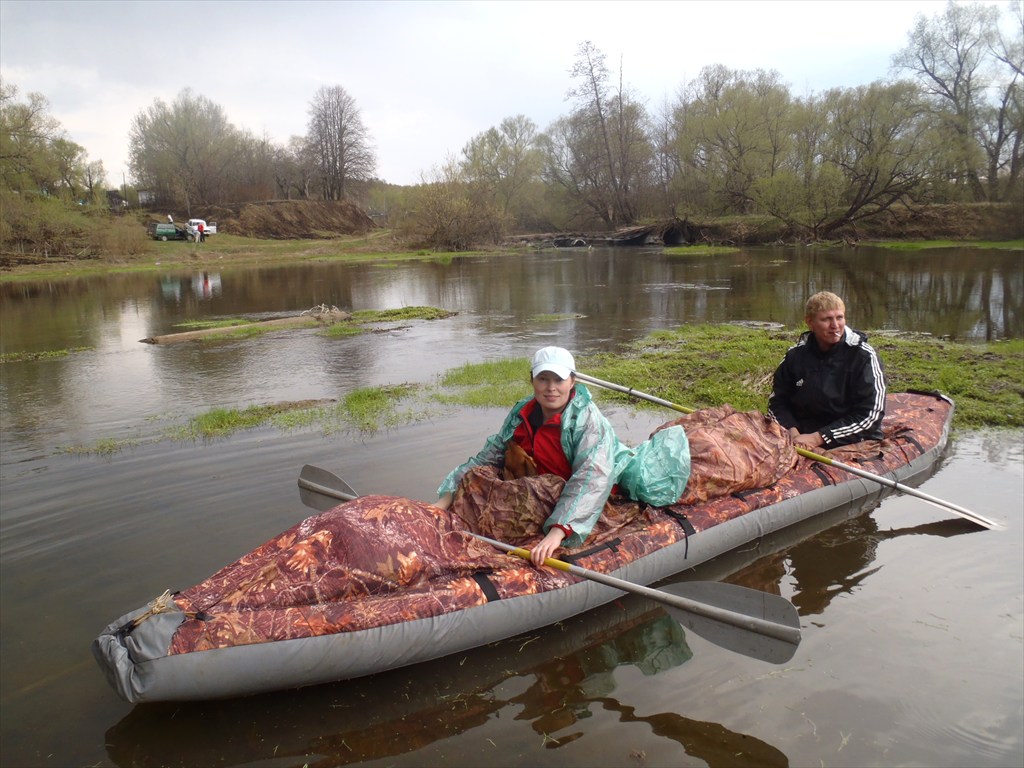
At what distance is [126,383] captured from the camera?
10.6 metres

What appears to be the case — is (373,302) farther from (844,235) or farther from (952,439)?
(844,235)

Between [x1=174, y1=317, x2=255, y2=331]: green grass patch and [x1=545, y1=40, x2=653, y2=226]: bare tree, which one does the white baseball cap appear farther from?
[x1=545, y1=40, x2=653, y2=226]: bare tree

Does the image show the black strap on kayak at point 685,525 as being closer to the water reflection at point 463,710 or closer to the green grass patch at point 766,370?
the water reflection at point 463,710

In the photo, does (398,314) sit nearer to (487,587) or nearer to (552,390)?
(552,390)

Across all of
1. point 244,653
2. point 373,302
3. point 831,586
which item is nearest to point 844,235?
point 373,302

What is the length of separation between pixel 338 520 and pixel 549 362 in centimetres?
149

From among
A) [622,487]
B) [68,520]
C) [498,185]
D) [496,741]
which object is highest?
[498,185]

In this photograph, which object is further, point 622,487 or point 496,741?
point 622,487

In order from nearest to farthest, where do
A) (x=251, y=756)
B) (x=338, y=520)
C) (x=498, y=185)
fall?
(x=251, y=756), (x=338, y=520), (x=498, y=185)

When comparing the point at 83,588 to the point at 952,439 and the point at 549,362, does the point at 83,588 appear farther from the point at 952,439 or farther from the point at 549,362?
the point at 952,439

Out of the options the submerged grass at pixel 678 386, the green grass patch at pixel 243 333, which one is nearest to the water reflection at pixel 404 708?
the submerged grass at pixel 678 386

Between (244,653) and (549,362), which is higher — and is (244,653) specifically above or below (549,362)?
below

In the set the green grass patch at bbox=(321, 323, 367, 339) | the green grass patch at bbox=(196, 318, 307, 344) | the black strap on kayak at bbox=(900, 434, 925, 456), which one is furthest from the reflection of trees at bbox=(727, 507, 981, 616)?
the green grass patch at bbox=(196, 318, 307, 344)

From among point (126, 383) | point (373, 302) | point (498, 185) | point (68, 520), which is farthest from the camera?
point (498, 185)
